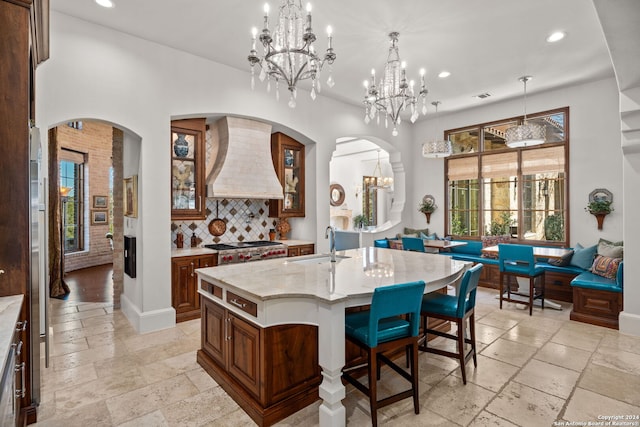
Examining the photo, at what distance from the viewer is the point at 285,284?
2.27 meters

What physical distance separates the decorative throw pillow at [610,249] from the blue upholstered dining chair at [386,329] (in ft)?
13.3

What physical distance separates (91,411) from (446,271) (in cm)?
283

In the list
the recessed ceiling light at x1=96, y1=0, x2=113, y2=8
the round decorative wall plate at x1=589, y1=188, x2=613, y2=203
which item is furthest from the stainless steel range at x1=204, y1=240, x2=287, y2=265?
the round decorative wall plate at x1=589, y1=188, x2=613, y2=203

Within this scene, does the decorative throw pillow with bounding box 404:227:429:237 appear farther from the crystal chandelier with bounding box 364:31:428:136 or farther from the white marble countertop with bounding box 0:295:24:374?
the white marble countertop with bounding box 0:295:24:374

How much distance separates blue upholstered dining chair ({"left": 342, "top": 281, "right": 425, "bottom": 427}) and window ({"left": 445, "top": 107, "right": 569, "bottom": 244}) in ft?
15.8

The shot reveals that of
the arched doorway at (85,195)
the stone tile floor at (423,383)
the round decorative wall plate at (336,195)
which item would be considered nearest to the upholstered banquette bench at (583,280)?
the stone tile floor at (423,383)

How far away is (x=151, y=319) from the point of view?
3.79 meters

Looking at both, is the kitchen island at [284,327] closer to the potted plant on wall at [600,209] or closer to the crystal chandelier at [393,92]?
the crystal chandelier at [393,92]

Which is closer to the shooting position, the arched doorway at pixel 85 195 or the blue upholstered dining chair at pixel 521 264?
the blue upholstered dining chair at pixel 521 264

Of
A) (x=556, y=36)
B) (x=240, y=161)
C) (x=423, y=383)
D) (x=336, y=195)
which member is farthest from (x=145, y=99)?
(x=336, y=195)

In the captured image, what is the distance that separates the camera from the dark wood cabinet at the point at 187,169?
4.26m

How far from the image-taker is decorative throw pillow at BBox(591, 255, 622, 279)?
13.7 ft

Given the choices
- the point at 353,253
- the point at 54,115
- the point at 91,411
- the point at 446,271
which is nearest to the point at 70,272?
the point at 54,115

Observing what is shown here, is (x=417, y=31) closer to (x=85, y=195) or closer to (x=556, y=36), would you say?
(x=556, y=36)
